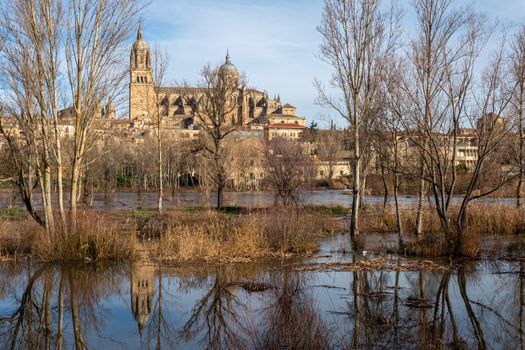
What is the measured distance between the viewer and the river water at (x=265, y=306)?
7.49 metres

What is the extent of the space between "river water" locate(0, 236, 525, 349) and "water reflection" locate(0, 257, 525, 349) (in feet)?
0.06

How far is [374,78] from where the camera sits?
18.6 meters

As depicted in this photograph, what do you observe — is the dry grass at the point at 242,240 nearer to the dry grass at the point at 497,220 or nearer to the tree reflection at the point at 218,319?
the tree reflection at the point at 218,319

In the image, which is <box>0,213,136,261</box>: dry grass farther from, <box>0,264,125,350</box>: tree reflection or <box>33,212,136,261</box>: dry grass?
<box>0,264,125,350</box>: tree reflection

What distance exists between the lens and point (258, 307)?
9242 mm

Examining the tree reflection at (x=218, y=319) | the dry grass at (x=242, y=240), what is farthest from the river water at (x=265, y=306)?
the dry grass at (x=242, y=240)

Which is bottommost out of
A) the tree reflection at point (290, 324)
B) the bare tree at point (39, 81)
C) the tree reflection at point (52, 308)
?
the tree reflection at point (52, 308)

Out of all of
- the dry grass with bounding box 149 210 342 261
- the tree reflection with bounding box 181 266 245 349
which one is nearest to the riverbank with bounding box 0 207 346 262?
the dry grass with bounding box 149 210 342 261

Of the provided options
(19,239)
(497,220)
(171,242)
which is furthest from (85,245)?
(497,220)

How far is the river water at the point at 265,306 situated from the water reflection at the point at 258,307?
0.02 meters

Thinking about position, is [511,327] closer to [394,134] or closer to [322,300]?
[322,300]

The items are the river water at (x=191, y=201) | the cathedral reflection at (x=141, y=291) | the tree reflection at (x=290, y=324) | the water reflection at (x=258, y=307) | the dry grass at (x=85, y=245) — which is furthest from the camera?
the river water at (x=191, y=201)

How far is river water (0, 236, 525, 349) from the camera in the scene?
749cm

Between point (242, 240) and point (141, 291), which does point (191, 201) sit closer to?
point (242, 240)
